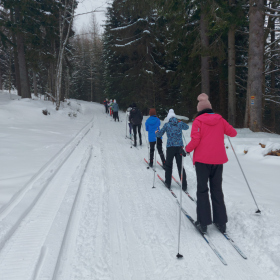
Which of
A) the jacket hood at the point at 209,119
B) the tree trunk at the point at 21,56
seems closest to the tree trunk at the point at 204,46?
the jacket hood at the point at 209,119

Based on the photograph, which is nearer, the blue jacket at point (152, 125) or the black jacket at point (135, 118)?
the blue jacket at point (152, 125)

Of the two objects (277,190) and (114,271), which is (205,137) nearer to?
(114,271)

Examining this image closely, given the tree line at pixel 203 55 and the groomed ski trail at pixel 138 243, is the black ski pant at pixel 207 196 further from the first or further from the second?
the tree line at pixel 203 55

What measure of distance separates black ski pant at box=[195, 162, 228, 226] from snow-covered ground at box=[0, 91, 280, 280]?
0.27 m

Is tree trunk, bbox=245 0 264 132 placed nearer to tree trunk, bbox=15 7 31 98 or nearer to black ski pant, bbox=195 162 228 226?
black ski pant, bbox=195 162 228 226

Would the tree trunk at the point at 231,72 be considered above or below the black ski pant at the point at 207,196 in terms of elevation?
above

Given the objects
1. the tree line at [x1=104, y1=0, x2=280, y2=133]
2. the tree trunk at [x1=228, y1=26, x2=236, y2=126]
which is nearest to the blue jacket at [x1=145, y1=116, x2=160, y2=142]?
the tree line at [x1=104, y1=0, x2=280, y2=133]

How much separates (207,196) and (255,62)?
8618mm

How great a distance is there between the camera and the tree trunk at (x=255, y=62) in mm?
9602

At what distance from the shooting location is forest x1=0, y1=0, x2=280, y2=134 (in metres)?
10.3

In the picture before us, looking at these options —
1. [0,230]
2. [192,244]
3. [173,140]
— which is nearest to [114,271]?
[192,244]

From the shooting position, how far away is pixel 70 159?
7.63m

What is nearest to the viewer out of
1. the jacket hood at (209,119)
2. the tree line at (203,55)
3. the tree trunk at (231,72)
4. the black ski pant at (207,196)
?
the jacket hood at (209,119)

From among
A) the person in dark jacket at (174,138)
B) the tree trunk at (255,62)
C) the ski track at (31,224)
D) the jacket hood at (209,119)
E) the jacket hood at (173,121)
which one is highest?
the tree trunk at (255,62)
